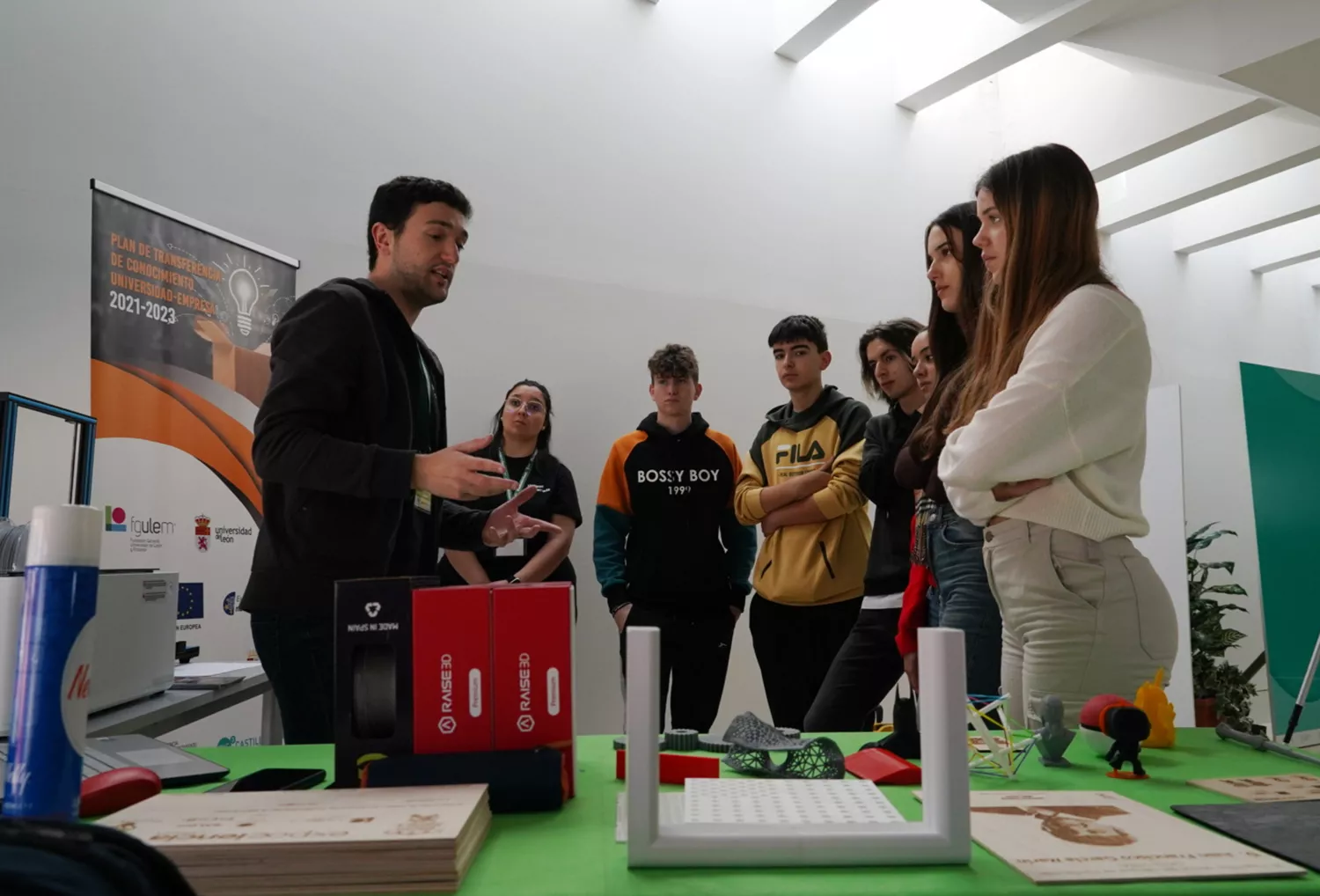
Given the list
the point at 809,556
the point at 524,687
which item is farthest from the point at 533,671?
the point at 809,556

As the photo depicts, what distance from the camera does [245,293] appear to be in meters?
3.31

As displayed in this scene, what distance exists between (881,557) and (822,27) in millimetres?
3176

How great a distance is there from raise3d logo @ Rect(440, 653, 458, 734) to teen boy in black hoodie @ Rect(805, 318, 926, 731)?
51.6 inches

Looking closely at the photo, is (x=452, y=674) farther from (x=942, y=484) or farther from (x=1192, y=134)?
(x=1192, y=134)

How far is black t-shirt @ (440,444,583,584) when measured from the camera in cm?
343

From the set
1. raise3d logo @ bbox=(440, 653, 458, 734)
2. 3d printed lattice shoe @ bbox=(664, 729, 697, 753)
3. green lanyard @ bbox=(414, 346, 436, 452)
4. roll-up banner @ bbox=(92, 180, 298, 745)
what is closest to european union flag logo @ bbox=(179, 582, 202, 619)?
roll-up banner @ bbox=(92, 180, 298, 745)

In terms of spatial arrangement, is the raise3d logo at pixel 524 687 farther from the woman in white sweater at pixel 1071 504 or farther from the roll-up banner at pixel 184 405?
the roll-up banner at pixel 184 405

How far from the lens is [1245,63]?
11.8 ft

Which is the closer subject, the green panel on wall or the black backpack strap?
the black backpack strap

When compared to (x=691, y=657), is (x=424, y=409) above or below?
above

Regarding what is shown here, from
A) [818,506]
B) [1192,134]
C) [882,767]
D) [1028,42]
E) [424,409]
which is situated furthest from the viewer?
[1192,134]

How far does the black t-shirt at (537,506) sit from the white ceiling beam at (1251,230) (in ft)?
15.5

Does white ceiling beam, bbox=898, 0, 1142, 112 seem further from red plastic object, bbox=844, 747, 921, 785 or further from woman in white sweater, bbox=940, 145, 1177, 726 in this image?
red plastic object, bbox=844, 747, 921, 785

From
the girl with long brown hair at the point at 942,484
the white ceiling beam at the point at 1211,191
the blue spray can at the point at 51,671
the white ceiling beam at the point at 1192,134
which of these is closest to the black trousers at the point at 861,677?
the girl with long brown hair at the point at 942,484
